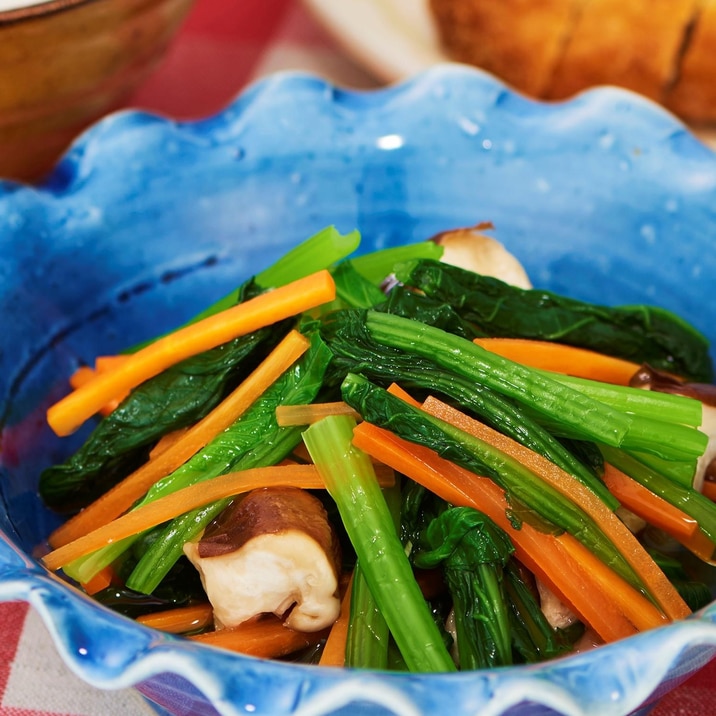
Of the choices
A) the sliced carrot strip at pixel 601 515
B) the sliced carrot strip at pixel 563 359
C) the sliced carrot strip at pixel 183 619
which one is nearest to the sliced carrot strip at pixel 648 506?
the sliced carrot strip at pixel 601 515

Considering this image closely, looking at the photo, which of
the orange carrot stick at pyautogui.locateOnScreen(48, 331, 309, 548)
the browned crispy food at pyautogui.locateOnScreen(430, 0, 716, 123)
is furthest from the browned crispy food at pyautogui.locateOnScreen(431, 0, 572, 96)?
the orange carrot stick at pyautogui.locateOnScreen(48, 331, 309, 548)

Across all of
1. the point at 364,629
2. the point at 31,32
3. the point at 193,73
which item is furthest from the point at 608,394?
the point at 193,73

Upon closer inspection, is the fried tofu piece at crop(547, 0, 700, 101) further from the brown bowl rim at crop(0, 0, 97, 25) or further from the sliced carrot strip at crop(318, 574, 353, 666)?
the sliced carrot strip at crop(318, 574, 353, 666)

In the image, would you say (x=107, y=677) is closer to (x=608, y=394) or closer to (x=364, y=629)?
(x=364, y=629)

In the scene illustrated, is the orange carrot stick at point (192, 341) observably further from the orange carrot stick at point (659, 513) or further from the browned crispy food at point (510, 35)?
the browned crispy food at point (510, 35)

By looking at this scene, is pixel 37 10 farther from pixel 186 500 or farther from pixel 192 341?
pixel 186 500

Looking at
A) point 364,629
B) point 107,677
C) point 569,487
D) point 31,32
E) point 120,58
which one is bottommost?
point 364,629
